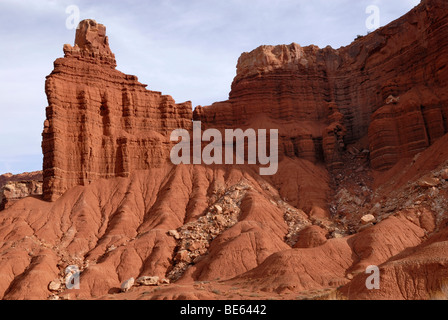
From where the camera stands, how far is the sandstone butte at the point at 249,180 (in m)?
44.2

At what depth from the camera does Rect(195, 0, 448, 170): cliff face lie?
62344 mm

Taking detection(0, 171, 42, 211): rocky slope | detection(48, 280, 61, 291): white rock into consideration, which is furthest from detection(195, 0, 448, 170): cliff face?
detection(48, 280, 61, 291): white rock

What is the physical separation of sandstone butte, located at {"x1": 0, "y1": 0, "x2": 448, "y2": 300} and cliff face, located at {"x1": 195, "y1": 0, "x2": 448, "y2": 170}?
0.61ft

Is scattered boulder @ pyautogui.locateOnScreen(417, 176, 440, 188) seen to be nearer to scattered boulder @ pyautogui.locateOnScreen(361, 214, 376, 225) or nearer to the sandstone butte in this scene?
the sandstone butte

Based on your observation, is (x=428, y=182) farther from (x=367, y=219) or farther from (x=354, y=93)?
(x=354, y=93)

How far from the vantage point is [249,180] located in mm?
64688

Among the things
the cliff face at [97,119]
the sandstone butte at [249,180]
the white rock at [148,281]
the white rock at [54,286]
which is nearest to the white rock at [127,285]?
the sandstone butte at [249,180]

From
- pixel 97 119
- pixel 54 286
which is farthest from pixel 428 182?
pixel 97 119

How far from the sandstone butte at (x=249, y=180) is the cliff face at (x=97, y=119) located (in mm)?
193

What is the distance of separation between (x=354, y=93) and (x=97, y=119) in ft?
132

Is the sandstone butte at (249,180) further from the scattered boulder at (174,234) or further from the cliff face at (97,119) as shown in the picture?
the scattered boulder at (174,234)

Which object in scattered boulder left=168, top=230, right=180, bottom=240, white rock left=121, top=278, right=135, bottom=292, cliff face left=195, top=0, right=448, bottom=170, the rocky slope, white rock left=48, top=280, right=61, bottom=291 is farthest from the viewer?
the rocky slope
